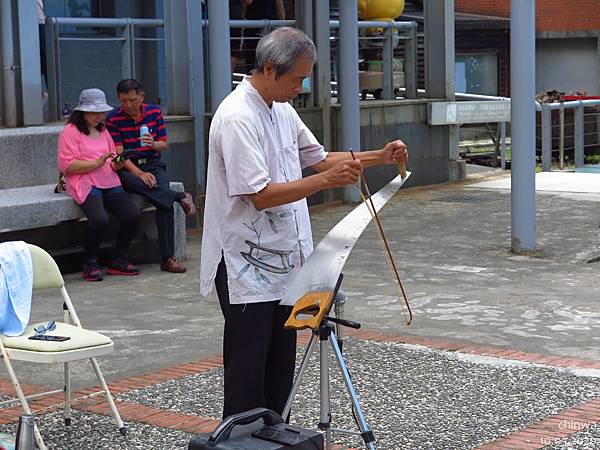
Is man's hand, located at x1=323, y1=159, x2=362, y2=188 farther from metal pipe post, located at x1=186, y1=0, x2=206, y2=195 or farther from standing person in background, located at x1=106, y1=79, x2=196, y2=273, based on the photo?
metal pipe post, located at x1=186, y1=0, x2=206, y2=195

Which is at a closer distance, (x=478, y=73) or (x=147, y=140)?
(x=147, y=140)

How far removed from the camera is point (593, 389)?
6129 mm

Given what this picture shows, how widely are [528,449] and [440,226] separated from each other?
685cm

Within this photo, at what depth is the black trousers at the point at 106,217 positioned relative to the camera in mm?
9305

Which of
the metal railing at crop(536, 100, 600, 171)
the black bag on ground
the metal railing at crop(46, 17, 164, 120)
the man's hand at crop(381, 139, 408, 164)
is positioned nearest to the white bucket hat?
the metal railing at crop(46, 17, 164, 120)

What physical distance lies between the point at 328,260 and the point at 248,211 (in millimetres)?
350

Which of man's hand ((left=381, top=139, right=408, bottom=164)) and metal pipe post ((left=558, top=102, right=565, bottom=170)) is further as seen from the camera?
metal pipe post ((left=558, top=102, right=565, bottom=170))

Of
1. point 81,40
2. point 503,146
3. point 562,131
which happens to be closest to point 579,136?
point 562,131

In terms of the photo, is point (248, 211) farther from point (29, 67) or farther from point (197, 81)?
point (197, 81)

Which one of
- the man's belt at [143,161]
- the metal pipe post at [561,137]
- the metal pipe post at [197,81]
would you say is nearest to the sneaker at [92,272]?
the man's belt at [143,161]

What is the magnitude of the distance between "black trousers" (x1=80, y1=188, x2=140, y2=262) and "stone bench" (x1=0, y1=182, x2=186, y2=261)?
0.14 metres

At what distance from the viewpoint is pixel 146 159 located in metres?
9.94

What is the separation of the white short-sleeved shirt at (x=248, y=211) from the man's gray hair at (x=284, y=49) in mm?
150

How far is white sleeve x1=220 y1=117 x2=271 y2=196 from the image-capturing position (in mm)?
4191
